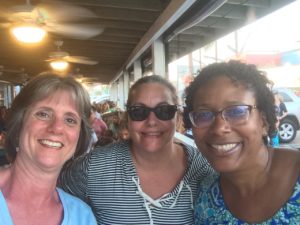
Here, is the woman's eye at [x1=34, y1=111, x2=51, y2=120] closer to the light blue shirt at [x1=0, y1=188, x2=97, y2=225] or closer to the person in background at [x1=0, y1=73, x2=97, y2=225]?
the person in background at [x1=0, y1=73, x2=97, y2=225]

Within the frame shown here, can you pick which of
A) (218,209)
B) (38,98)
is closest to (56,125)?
(38,98)

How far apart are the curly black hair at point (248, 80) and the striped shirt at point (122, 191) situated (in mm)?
562

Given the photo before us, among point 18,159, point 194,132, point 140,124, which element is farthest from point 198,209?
point 18,159

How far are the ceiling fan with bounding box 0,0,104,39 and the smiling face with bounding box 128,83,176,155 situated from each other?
106 inches

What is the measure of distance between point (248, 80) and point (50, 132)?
82cm

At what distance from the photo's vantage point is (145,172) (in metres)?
1.91

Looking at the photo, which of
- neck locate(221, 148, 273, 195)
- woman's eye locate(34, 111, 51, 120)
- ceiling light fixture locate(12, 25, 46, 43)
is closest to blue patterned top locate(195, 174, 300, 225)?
neck locate(221, 148, 273, 195)

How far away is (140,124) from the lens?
189 centimetres

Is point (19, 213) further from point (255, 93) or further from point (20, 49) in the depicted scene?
point (20, 49)

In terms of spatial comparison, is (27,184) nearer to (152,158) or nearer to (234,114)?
(152,158)

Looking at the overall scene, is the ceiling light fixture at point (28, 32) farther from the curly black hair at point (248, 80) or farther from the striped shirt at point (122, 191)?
the curly black hair at point (248, 80)

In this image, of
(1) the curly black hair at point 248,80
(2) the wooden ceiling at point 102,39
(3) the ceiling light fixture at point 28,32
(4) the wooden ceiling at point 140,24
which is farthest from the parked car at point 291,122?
(3) the ceiling light fixture at point 28,32

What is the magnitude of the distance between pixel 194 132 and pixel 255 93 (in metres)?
0.29

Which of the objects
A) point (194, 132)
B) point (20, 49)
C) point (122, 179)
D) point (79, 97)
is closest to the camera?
point (194, 132)
